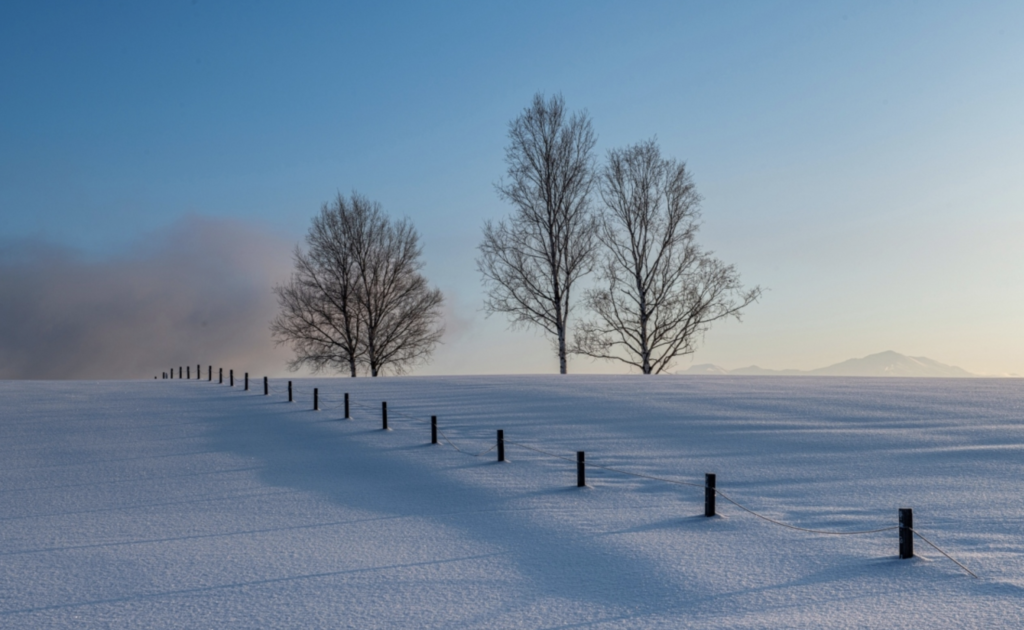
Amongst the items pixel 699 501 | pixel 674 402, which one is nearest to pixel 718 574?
pixel 699 501

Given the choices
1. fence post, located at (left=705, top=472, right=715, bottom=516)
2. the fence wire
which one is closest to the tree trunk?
the fence wire

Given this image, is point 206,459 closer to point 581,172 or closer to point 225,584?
point 225,584

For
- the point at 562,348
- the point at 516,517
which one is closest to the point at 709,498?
the point at 516,517

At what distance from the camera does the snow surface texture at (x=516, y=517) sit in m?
5.79

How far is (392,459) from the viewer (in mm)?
12703

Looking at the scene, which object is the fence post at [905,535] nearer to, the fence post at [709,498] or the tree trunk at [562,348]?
the fence post at [709,498]

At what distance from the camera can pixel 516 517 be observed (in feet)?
28.9

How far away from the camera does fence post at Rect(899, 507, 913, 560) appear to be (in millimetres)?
6941

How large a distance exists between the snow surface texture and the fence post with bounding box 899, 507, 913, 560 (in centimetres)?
12

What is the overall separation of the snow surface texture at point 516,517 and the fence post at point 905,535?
4.6 inches

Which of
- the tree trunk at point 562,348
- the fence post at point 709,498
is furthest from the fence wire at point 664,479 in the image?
the tree trunk at point 562,348

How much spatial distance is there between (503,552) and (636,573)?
137 cm

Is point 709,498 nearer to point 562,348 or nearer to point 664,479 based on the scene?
point 664,479

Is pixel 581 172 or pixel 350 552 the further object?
pixel 581 172
